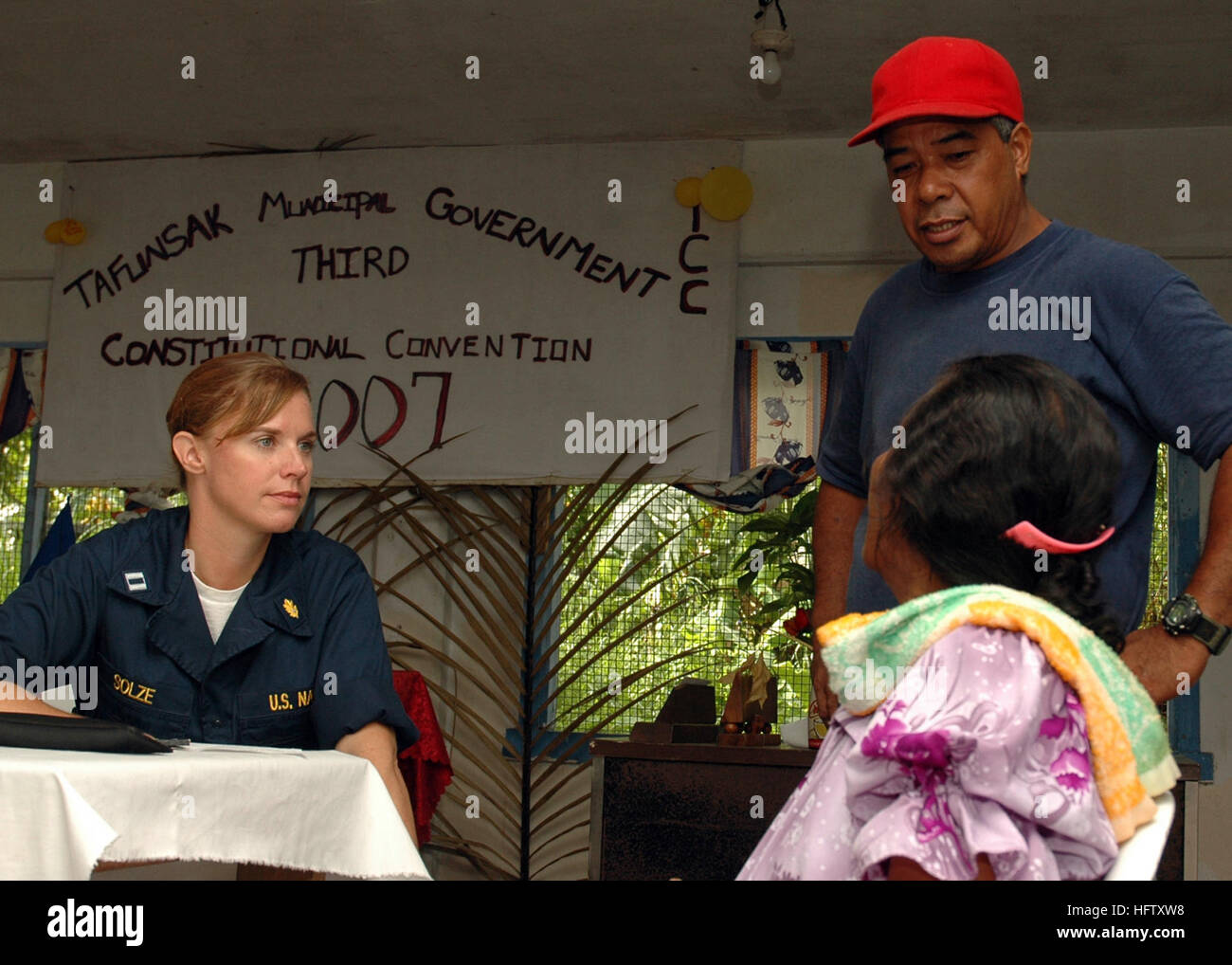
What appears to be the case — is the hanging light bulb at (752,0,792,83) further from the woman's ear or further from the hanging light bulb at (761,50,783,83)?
the woman's ear

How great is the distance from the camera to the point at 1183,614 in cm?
163

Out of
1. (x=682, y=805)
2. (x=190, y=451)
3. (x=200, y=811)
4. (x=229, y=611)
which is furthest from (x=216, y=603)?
(x=682, y=805)

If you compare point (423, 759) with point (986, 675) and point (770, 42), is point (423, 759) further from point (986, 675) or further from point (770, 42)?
point (986, 675)

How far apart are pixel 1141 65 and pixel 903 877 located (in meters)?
3.73

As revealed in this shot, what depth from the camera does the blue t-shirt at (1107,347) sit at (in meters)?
1.73

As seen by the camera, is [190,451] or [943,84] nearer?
[943,84]

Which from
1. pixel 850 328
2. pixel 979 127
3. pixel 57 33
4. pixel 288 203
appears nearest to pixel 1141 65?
pixel 850 328

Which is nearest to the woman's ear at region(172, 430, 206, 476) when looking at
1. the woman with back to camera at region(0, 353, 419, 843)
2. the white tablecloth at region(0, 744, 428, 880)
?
the woman with back to camera at region(0, 353, 419, 843)

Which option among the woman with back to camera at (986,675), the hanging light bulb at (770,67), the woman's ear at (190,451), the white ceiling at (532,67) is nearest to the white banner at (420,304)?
the white ceiling at (532,67)

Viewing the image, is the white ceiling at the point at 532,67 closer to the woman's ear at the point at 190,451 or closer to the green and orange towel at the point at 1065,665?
the woman's ear at the point at 190,451

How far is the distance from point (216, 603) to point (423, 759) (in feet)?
7.62

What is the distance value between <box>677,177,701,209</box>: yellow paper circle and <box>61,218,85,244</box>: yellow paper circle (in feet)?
8.05

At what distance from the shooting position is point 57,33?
4141mm

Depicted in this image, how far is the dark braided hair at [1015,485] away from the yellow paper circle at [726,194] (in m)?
3.55
